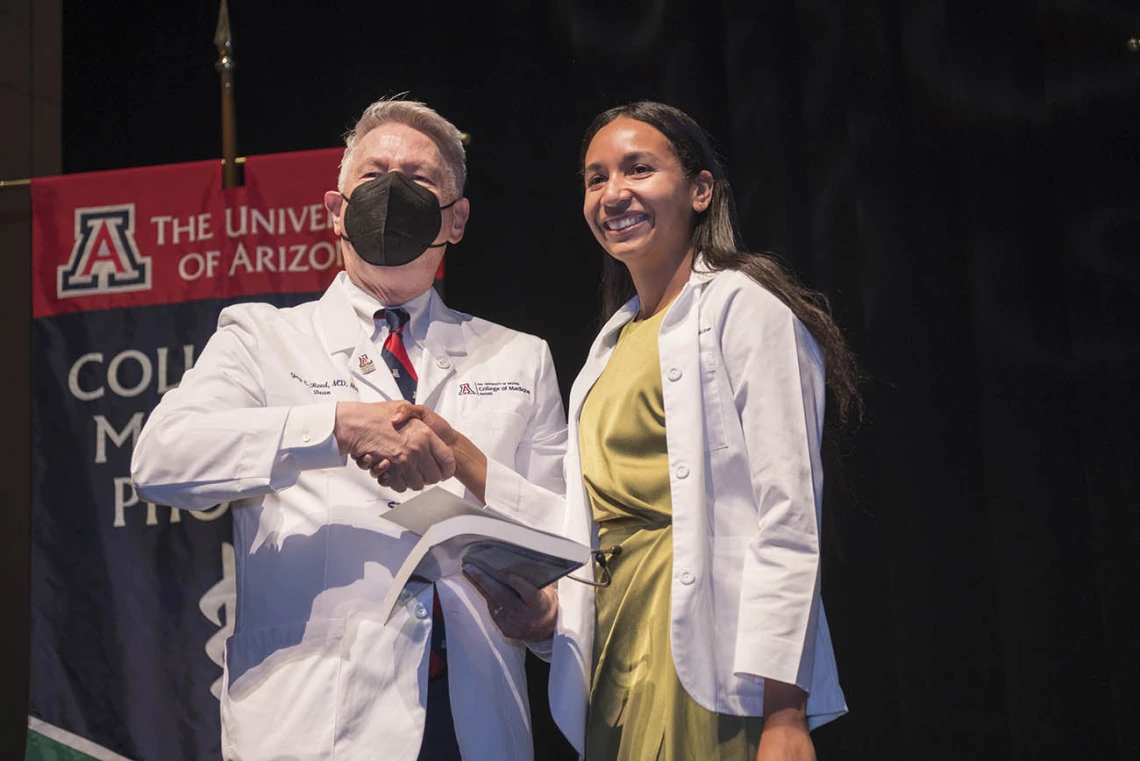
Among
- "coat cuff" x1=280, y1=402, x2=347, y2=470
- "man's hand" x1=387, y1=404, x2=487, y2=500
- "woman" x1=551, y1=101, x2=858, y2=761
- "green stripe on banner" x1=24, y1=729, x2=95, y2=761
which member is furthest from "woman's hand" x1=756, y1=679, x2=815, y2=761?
"green stripe on banner" x1=24, y1=729, x2=95, y2=761

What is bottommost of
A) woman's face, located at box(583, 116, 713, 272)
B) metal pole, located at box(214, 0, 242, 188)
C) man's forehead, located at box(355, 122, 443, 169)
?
woman's face, located at box(583, 116, 713, 272)

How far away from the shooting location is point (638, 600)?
69.9 inches

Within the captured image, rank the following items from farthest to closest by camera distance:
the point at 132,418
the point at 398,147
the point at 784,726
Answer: the point at 132,418
the point at 398,147
the point at 784,726

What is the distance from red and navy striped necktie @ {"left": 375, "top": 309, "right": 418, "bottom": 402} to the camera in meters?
2.15

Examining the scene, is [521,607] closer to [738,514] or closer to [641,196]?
Result: [738,514]

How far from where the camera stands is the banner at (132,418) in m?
2.72

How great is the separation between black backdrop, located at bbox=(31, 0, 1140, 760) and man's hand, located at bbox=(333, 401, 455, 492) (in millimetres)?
973

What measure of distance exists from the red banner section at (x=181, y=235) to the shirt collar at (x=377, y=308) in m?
0.69

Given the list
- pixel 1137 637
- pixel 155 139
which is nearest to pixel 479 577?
pixel 1137 637

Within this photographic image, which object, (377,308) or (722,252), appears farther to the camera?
(377,308)

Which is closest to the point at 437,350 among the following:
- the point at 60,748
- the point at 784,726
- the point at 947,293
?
the point at 784,726

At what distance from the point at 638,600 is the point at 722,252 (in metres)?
0.64

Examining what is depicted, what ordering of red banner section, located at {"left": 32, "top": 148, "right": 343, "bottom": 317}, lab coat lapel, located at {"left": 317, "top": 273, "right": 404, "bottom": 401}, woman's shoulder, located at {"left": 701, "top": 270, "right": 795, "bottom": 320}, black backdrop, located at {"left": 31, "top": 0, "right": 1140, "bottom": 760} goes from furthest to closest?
1. red banner section, located at {"left": 32, "top": 148, "right": 343, "bottom": 317}
2. black backdrop, located at {"left": 31, "top": 0, "right": 1140, "bottom": 760}
3. lab coat lapel, located at {"left": 317, "top": 273, "right": 404, "bottom": 401}
4. woman's shoulder, located at {"left": 701, "top": 270, "right": 795, "bottom": 320}

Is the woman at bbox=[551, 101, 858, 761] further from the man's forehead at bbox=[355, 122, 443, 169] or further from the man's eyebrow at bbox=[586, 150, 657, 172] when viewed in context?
the man's forehead at bbox=[355, 122, 443, 169]
